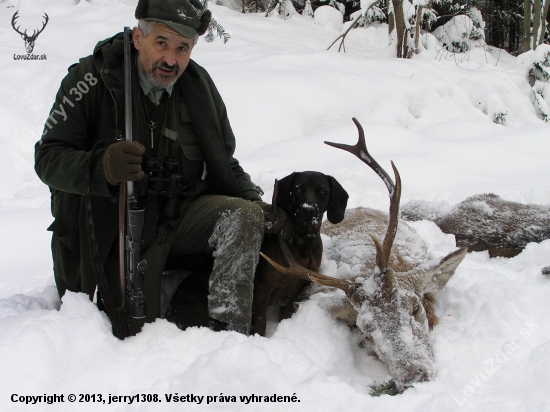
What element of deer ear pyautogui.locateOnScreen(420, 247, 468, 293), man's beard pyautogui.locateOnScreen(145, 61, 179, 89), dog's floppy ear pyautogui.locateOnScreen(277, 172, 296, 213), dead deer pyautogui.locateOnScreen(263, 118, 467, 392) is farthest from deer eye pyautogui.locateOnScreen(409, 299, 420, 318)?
man's beard pyautogui.locateOnScreen(145, 61, 179, 89)

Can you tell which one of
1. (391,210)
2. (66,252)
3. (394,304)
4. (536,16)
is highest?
(536,16)

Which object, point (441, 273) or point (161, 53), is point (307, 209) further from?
point (161, 53)

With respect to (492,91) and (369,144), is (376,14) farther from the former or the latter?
(369,144)

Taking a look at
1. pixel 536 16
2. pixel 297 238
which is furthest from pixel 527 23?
pixel 297 238

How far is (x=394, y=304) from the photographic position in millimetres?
2797

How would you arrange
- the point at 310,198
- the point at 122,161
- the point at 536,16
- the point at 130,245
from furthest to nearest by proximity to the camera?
the point at 536,16 → the point at 310,198 → the point at 130,245 → the point at 122,161

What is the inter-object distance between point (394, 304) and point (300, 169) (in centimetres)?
296

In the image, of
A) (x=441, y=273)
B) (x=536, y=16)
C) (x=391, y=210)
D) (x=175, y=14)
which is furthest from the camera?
(x=536, y=16)

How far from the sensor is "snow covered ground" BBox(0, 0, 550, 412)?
2168 mm

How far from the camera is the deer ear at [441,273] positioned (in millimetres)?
3186

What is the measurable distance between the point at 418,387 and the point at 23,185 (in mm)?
5249

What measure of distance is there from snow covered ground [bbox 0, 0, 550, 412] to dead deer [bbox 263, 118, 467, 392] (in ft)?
0.33

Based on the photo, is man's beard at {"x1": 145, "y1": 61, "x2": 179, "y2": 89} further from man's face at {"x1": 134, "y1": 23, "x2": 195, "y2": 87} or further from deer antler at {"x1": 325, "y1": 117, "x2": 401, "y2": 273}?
deer antler at {"x1": 325, "y1": 117, "x2": 401, "y2": 273}

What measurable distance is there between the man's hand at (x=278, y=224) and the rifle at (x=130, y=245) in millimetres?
803
